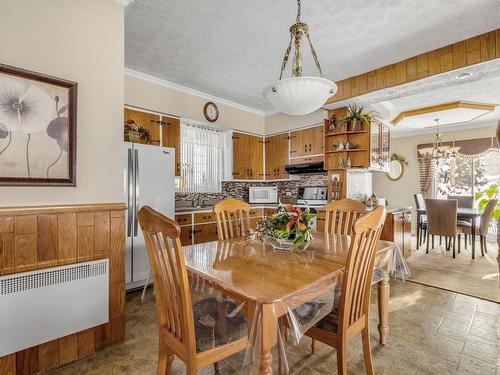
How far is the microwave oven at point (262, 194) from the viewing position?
504cm

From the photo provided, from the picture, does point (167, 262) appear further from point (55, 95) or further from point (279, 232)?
point (55, 95)

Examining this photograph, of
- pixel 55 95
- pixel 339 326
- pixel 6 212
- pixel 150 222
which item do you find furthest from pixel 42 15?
pixel 339 326

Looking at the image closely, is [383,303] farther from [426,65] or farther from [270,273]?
[426,65]

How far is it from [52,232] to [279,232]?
4.96 feet

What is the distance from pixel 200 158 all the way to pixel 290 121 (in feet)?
5.91

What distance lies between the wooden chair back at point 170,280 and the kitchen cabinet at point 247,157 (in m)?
3.52

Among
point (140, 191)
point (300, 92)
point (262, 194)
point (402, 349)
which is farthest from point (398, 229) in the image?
point (140, 191)

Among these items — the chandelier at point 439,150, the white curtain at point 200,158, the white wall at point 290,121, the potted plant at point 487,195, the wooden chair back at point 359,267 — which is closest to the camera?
the wooden chair back at point 359,267

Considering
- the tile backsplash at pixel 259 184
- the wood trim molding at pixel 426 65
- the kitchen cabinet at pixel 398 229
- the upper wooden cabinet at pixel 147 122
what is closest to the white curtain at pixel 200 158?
the tile backsplash at pixel 259 184

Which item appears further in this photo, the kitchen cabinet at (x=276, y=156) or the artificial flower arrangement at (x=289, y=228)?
the kitchen cabinet at (x=276, y=156)

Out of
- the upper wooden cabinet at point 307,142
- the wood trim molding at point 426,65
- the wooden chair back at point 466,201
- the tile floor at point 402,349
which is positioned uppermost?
the wood trim molding at point 426,65

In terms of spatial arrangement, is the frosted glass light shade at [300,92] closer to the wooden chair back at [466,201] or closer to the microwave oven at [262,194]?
the microwave oven at [262,194]

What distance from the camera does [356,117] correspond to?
3.87 m

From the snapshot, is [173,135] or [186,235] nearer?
[186,235]
